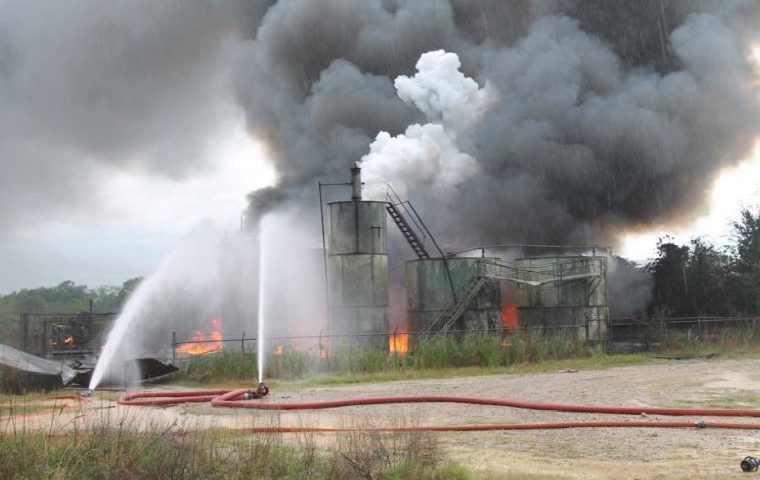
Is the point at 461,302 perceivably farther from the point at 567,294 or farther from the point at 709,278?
the point at 709,278

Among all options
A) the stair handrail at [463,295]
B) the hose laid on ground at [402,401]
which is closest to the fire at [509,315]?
the stair handrail at [463,295]

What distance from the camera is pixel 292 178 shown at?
48000 mm

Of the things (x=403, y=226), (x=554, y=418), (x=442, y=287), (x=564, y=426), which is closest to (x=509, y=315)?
(x=442, y=287)

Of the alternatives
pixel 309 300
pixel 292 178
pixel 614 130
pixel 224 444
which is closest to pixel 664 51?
pixel 614 130

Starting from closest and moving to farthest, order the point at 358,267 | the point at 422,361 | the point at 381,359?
1. the point at 381,359
2. the point at 422,361
3. the point at 358,267

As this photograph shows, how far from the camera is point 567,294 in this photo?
3572cm

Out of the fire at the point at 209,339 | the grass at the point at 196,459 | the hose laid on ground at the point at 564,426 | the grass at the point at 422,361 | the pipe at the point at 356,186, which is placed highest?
the pipe at the point at 356,186

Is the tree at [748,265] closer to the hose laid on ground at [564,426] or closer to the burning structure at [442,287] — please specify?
the burning structure at [442,287]

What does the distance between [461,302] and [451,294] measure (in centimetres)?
131

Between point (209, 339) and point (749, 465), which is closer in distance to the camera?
point (749, 465)

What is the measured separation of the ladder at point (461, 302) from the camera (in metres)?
32.6

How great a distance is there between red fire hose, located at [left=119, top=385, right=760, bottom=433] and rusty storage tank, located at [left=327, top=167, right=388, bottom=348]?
1487cm

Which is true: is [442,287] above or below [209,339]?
above

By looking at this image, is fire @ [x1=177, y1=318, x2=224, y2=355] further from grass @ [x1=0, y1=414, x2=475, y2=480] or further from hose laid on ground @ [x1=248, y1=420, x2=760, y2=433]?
grass @ [x1=0, y1=414, x2=475, y2=480]
